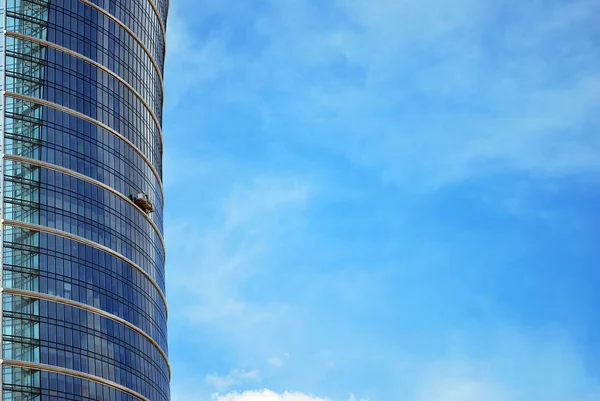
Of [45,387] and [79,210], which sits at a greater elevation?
[79,210]

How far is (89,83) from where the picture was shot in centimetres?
12019

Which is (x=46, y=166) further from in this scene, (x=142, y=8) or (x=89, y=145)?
(x=142, y=8)

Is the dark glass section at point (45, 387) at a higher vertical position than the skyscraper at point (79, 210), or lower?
lower

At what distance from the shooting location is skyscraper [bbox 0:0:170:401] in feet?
348

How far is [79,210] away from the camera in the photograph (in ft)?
374

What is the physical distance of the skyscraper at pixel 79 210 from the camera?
106188 mm

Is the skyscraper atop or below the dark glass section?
atop

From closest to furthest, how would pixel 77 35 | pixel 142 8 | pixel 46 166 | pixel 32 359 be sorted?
pixel 32 359, pixel 46 166, pixel 77 35, pixel 142 8

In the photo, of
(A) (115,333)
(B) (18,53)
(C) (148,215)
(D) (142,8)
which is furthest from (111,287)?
(D) (142,8)

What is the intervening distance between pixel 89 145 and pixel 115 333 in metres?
17.8

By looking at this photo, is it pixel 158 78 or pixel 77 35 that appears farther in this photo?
pixel 158 78

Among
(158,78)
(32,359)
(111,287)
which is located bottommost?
(32,359)

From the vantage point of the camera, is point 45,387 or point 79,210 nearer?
point 45,387

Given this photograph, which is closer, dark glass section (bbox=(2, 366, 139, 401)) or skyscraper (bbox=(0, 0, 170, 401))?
dark glass section (bbox=(2, 366, 139, 401))
